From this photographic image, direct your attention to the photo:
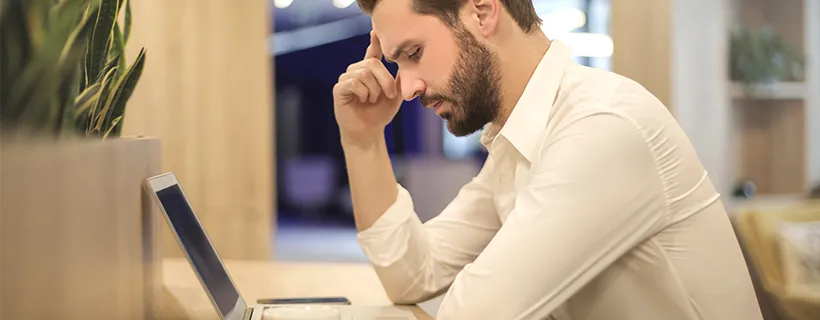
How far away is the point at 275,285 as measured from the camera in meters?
1.79

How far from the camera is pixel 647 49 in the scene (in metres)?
3.92

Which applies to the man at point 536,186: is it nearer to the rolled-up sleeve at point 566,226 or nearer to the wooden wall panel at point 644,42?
the rolled-up sleeve at point 566,226

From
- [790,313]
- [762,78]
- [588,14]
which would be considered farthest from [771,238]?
[588,14]

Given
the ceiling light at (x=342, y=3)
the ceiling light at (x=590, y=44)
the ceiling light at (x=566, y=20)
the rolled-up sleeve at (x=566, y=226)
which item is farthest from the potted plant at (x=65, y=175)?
the ceiling light at (x=342, y=3)

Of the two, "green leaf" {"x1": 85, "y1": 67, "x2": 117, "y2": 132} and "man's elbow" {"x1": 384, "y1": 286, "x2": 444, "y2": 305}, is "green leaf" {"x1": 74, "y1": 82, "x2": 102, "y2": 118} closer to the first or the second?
"green leaf" {"x1": 85, "y1": 67, "x2": 117, "y2": 132}

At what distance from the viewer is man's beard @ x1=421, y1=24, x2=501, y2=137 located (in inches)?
56.8

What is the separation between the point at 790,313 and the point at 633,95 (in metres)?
2.46

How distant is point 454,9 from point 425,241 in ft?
1.67

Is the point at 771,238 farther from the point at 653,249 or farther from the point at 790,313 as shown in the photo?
the point at 653,249

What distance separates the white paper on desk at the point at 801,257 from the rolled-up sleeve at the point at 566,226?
2524 millimetres

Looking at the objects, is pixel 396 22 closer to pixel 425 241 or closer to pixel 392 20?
pixel 392 20

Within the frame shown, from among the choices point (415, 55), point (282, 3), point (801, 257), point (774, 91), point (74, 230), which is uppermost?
point (282, 3)

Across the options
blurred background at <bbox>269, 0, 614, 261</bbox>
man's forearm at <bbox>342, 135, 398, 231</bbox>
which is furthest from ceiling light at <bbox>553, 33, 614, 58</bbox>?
man's forearm at <bbox>342, 135, 398, 231</bbox>

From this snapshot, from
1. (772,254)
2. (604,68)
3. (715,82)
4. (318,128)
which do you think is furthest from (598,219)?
(318,128)
